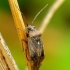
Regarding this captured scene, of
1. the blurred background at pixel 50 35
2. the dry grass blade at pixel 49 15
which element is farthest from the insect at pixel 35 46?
the blurred background at pixel 50 35

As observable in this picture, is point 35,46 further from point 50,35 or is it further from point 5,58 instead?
point 50,35

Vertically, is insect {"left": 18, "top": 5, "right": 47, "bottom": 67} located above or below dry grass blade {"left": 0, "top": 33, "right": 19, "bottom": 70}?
above

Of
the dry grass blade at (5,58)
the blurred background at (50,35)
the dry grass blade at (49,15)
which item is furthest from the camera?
the blurred background at (50,35)

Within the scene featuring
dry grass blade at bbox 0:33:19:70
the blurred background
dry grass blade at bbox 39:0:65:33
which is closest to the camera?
dry grass blade at bbox 0:33:19:70

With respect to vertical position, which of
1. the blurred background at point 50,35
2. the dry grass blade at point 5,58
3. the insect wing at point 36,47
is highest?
the blurred background at point 50,35

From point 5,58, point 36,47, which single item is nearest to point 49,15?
point 36,47

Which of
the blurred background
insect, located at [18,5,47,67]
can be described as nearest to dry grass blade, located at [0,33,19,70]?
insect, located at [18,5,47,67]

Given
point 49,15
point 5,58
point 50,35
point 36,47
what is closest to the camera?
point 5,58

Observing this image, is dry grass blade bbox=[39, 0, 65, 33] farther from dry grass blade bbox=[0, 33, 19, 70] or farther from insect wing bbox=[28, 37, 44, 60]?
dry grass blade bbox=[0, 33, 19, 70]

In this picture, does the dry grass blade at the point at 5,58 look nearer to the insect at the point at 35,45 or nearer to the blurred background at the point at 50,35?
the insect at the point at 35,45
